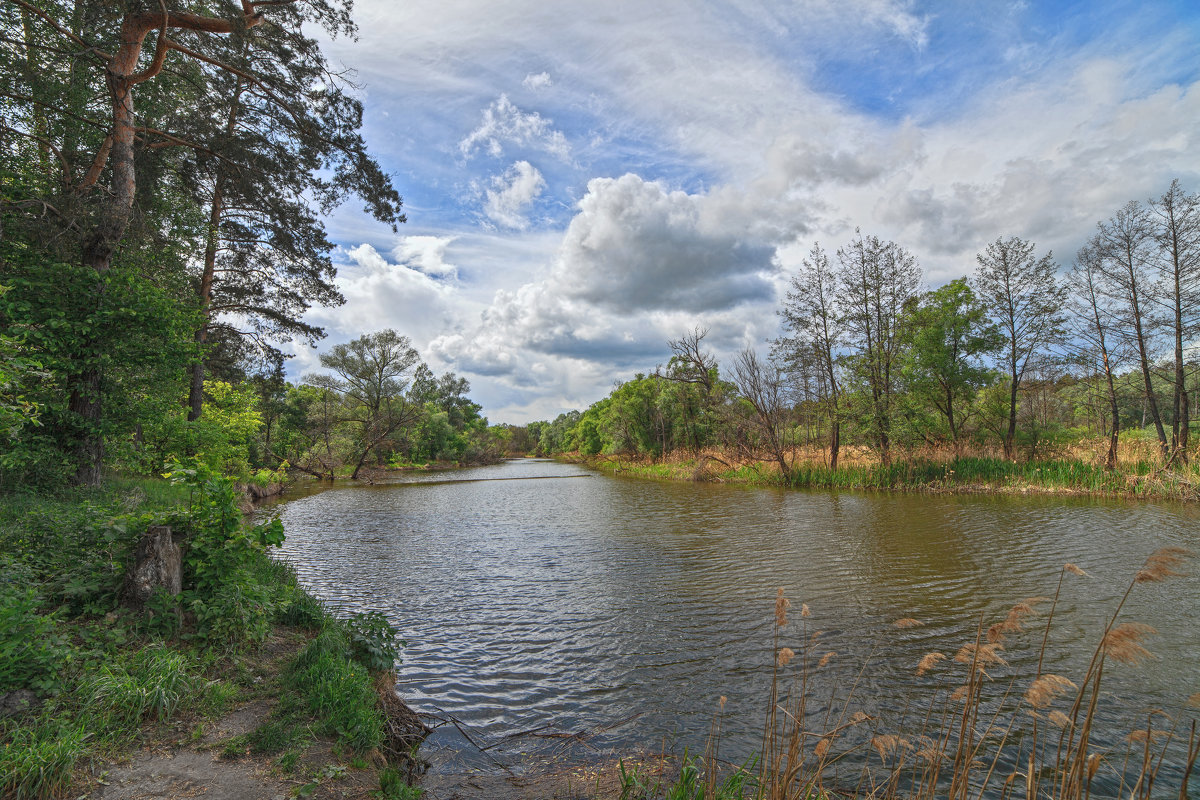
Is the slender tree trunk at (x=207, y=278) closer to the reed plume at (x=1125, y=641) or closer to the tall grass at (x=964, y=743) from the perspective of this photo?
the tall grass at (x=964, y=743)

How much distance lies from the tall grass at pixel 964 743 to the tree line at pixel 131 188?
6.49 m

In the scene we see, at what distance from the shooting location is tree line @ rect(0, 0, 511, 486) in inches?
319

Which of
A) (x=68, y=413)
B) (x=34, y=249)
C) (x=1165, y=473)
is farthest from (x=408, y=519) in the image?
(x=1165, y=473)

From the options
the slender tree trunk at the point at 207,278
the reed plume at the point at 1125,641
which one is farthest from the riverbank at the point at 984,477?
the slender tree trunk at the point at 207,278

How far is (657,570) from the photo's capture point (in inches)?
416

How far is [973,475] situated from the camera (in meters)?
20.7

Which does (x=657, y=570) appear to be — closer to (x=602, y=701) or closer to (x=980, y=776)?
(x=602, y=701)

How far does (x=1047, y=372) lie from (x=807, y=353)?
431 inches

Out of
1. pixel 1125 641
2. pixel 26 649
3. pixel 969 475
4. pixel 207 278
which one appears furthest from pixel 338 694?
pixel 969 475

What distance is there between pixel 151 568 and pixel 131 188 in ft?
26.4

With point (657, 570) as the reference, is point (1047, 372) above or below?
above

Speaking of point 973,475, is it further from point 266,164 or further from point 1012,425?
point 266,164

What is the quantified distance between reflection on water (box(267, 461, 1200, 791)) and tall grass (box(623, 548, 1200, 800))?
30 centimetres

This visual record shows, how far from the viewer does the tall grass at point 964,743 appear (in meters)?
2.62
